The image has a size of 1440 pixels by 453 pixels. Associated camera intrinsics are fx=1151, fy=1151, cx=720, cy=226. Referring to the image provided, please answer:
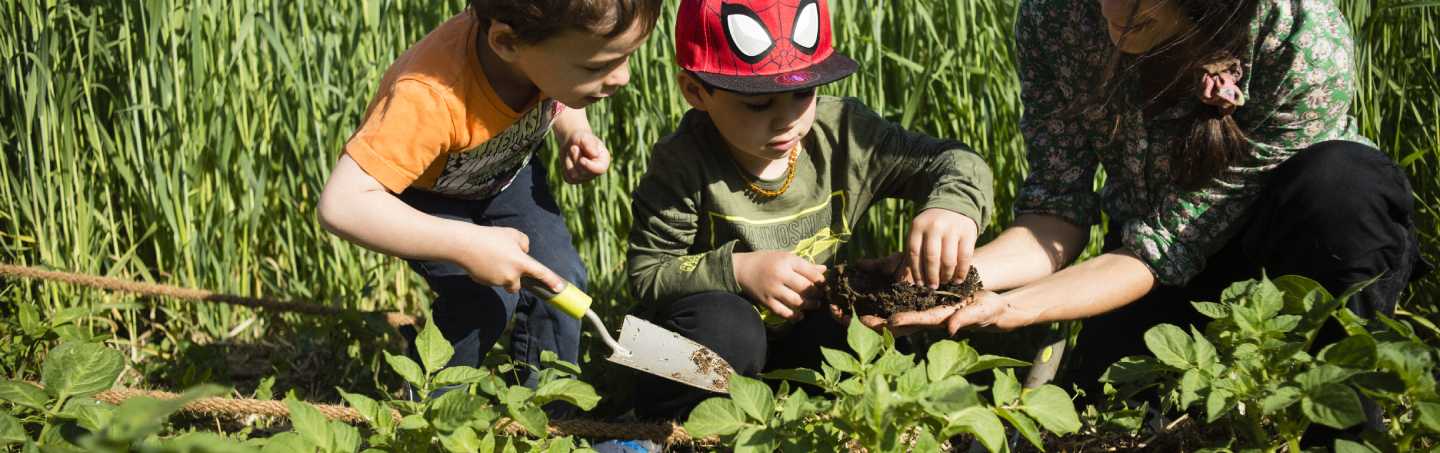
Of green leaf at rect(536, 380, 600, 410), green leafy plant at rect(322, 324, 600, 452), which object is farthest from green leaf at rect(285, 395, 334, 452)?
green leaf at rect(536, 380, 600, 410)

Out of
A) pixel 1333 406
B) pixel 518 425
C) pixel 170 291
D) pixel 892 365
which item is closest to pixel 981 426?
pixel 892 365

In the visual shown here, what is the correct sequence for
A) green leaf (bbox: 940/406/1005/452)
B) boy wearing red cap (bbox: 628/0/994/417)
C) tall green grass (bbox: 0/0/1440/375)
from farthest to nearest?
1. tall green grass (bbox: 0/0/1440/375)
2. boy wearing red cap (bbox: 628/0/994/417)
3. green leaf (bbox: 940/406/1005/452)

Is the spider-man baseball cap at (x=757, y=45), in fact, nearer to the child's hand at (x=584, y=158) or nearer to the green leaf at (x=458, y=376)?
the child's hand at (x=584, y=158)

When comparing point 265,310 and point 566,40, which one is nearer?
point 566,40

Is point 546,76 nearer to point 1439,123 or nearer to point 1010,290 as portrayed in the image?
point 1010,290

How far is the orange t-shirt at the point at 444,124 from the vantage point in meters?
1.65

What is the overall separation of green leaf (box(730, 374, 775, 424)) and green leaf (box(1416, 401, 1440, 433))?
69 cm

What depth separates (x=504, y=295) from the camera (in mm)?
2006

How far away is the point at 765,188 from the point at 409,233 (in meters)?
0.59

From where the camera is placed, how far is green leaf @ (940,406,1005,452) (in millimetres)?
1190

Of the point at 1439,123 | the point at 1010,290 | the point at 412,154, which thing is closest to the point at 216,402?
the point at 412,154

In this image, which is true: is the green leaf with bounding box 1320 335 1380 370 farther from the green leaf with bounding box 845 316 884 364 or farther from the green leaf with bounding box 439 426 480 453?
the green leaf with bounding box 439 426 480 453

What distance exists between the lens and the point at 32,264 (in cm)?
253

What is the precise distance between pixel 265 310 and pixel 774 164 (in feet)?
4.16
